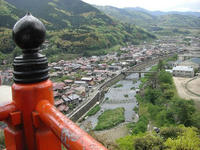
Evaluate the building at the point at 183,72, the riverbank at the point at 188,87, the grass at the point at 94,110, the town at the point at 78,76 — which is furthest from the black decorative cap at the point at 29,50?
the building at the point at 183,72

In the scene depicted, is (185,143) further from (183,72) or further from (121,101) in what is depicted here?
(183,72)

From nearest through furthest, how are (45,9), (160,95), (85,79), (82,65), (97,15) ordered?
(160,95) < (85,79) < (82,65) < (45,9) < (97,15)

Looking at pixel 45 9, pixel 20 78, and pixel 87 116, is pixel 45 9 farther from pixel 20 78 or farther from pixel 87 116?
pixel 20 78

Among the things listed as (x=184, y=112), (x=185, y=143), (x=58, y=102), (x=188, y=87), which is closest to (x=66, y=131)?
(x=185, y=143)

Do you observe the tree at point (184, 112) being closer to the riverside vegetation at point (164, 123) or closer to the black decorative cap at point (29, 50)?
the riverside vegetation at point (164, 123)

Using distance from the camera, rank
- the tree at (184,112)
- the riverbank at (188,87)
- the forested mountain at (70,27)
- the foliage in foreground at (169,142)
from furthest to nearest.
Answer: the forested mountain at (70,27)
the riverbank at (188,87)
the tree at (184,112)
the foliage in foreground at (169,142)

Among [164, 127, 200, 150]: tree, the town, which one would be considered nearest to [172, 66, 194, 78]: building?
the town

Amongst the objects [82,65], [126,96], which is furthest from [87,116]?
[82,65]
